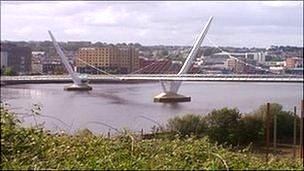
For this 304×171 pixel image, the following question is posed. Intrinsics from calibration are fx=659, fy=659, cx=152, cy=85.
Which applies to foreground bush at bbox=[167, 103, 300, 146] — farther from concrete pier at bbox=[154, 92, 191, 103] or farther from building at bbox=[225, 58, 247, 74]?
building at bbox=[225, 58, 247, 74]

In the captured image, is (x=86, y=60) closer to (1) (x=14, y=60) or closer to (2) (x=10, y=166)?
(1) (x=14, y=60)

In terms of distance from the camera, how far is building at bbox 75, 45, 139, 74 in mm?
28652

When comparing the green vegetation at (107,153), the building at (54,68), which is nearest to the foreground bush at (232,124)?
the green vegetation at (107,153)

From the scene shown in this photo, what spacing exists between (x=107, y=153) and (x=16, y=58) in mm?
32786

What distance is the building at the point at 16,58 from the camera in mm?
→ 32281

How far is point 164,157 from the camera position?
1336mm

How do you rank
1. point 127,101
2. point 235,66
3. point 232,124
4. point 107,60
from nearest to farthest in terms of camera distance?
point 232,124
point 127,101
point 235,66
point 107,60

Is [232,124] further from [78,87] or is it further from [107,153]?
[78,87]

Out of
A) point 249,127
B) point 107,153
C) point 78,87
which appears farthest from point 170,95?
point 107,153

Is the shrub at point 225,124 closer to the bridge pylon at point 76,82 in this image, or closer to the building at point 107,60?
the bridge pylon at point 76,82

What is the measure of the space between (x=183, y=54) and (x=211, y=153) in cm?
2653

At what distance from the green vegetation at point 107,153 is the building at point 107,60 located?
26.7 m

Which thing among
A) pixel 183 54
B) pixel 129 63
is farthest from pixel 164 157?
pixel 129 63

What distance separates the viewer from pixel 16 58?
1315 inches
